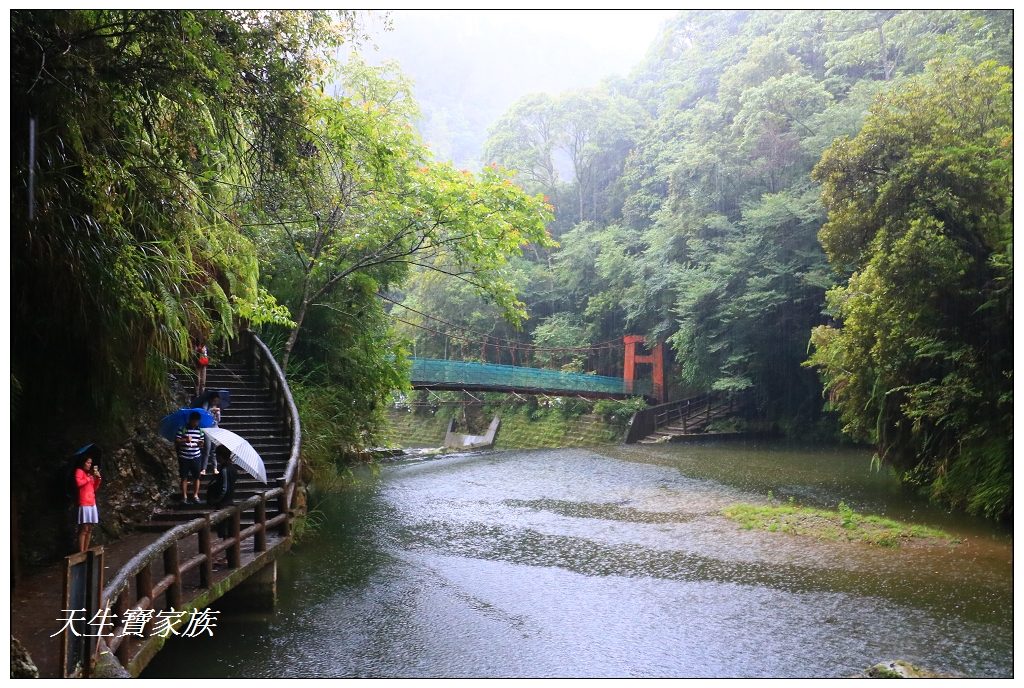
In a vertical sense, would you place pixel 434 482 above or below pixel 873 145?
below

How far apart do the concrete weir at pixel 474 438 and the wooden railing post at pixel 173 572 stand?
482 inches

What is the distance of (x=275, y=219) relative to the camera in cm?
669

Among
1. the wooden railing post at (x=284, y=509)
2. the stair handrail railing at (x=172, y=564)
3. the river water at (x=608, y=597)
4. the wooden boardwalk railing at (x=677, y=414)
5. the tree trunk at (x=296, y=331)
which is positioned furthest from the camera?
the wooden boardwalk railing at (x=677, y=414)

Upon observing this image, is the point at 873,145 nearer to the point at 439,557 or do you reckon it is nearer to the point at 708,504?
the point at 708,504

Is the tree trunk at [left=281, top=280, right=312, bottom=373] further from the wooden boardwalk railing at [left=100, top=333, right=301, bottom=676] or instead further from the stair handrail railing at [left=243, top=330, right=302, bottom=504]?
the wooden boardwalk railing at [left=100, top=333, right=301, bottom=676]

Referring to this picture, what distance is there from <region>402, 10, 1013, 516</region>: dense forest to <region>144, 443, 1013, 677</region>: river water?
1236 mm

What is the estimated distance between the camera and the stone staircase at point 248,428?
4508 millimetres

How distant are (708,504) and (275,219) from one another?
196 inches

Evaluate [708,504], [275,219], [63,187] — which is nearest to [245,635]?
[63,187]

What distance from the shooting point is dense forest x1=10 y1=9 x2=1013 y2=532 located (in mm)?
3271

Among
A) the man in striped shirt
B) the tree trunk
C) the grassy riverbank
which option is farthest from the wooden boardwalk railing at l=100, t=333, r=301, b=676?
the grassy riverbank

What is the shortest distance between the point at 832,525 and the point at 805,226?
9.21 meters

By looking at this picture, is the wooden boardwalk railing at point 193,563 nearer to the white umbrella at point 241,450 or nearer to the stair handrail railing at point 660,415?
the white umbrella at point 241,450

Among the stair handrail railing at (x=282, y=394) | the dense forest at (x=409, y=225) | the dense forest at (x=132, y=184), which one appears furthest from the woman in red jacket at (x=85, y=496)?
the stair handrail railing at (x=282, y=394)
